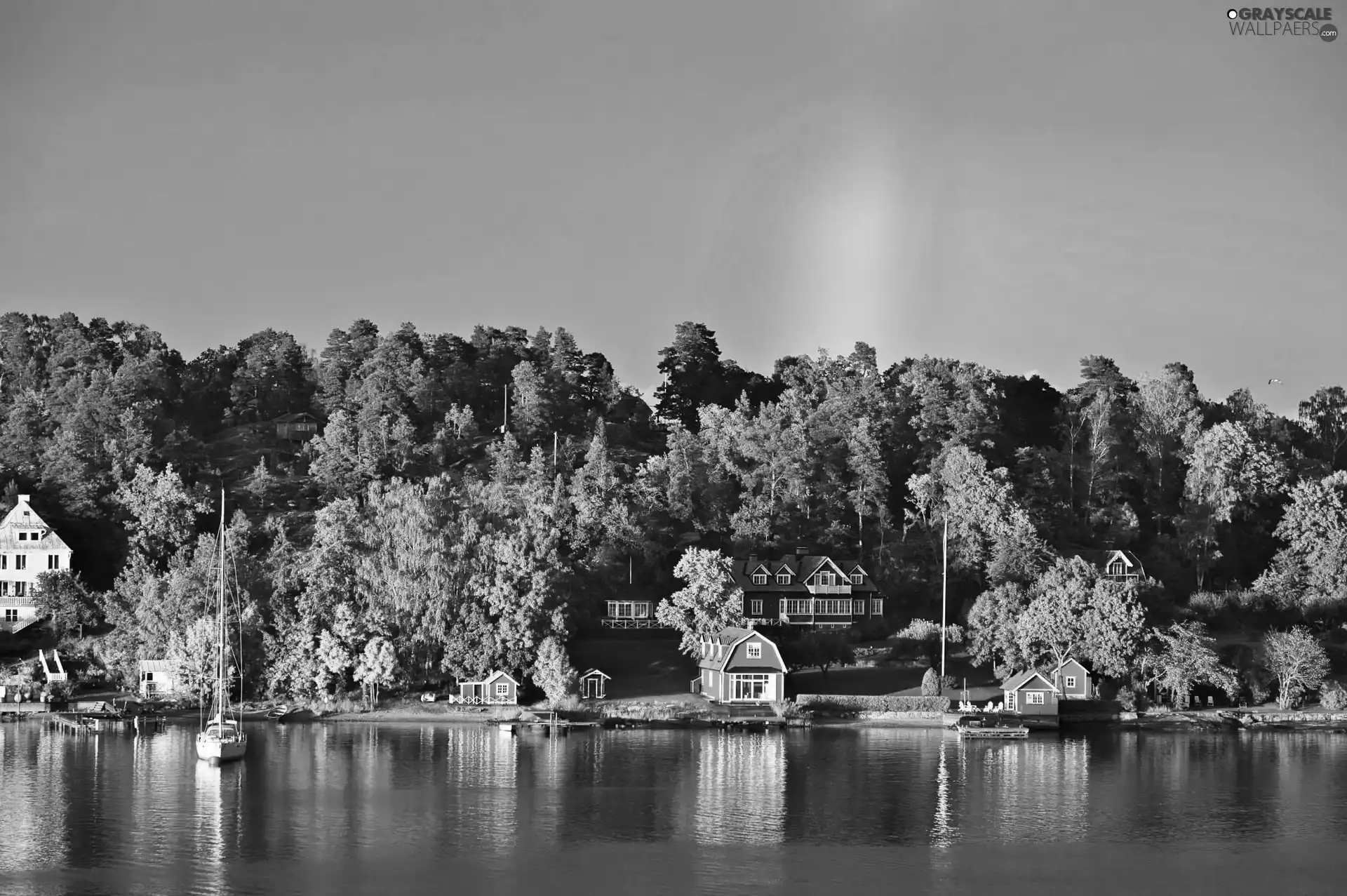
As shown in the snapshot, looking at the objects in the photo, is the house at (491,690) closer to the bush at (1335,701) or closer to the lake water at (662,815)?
the lake water at (662,815)

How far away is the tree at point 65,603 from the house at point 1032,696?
62446mm

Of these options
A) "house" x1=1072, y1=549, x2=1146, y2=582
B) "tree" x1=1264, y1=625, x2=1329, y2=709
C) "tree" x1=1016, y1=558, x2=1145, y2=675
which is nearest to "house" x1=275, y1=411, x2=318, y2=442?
"house" x1=1072, y1=549, x2=1146, y2=582

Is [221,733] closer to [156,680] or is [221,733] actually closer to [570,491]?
[156,680]

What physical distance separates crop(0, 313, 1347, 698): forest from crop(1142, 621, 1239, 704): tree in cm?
31

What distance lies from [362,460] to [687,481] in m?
29.3

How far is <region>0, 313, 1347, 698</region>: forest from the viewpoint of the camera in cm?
9406

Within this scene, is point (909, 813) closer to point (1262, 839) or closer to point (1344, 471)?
point (1262, 839)

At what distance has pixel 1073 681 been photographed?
306 ft

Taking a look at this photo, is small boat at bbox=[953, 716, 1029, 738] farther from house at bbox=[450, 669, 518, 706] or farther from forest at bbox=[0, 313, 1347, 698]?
house at bbox=[450, 669, 518, 706]

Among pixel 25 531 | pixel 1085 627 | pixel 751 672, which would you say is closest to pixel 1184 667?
Answer: pixel 1085 627

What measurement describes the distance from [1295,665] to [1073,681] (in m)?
13.7

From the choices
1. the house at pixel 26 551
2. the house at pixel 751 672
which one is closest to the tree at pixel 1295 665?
the house at pixel 751 672

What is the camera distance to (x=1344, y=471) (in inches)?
4697

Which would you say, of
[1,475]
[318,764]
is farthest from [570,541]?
[1,475]
